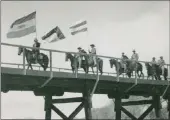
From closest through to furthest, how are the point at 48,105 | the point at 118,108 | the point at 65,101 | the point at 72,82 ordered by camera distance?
the point at 72,82
the point at 65,101
the point at 48,105
the point at 118,108

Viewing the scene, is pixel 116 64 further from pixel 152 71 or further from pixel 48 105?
pixel 48 105

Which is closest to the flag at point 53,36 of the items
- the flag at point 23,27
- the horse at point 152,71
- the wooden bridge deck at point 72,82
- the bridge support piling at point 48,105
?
the flag at point 23,27

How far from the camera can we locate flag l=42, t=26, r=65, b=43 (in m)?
19.6

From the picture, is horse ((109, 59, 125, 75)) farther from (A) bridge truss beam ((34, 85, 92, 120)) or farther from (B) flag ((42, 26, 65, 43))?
(B) flag ((42, 26, 65, 43))

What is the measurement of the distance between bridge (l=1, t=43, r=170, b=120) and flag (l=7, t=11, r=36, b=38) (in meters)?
1.38

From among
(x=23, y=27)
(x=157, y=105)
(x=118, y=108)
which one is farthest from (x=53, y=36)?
(x=157, y=105)

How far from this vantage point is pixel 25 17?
59.3ft

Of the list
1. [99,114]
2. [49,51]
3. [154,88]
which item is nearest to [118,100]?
[154,88]

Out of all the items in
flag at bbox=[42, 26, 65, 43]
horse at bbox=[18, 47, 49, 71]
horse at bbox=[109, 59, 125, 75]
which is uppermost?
flag at bbox=[42, 26, 65, 43]

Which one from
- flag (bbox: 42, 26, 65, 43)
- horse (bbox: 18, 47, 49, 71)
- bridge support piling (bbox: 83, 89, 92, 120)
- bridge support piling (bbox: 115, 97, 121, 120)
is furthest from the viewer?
bridge support piling (bbox: 115, 97, 121, 120)

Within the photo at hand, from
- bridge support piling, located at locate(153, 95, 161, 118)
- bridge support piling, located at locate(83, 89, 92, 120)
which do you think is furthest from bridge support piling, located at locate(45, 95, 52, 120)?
bridge support piling, located at locate(153, 95, 161, 118)

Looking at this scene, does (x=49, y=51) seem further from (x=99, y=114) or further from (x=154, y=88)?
(x=99, y=114)

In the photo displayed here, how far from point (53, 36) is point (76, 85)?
2.56 meters

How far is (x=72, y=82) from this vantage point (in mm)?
18719
